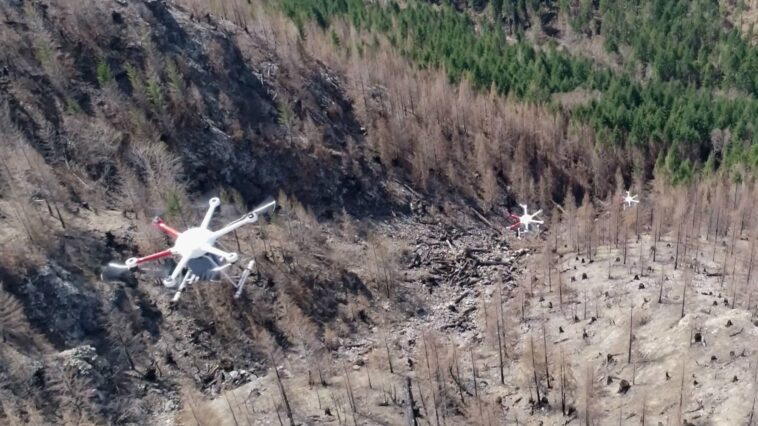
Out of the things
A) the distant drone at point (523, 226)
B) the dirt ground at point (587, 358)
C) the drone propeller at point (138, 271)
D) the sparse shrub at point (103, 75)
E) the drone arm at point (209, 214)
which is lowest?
the dirt ground at point (587, 358)

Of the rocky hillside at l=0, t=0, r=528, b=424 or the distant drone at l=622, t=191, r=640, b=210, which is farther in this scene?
the distant drone at l=622, t=191, r=640, b=210

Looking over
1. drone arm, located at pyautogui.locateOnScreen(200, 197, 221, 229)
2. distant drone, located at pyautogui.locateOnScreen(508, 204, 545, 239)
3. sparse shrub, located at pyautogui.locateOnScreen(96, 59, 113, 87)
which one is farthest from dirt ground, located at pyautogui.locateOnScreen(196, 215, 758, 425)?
sparse shrub, located at pyautogui.locateOnScreen(96, 59, 113, 87)

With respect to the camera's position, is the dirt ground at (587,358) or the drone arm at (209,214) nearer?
the drone arm at (209,214)

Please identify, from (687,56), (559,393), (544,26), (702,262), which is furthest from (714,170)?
(544,26)

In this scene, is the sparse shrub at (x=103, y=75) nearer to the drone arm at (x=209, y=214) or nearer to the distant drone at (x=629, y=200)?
the drone arm at (x=209, y=214)

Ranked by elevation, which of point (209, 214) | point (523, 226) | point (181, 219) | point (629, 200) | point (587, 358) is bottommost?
point (587, 358)

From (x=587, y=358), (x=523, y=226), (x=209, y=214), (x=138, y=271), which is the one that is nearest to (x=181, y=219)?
(x=138, y=271)

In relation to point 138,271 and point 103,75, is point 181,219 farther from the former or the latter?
point 103,75

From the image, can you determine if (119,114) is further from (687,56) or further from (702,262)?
(687,56)

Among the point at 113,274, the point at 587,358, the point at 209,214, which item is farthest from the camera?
the point at 587,358

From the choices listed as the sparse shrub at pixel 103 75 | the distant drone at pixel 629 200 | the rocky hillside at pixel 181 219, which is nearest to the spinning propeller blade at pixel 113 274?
the rocky hillside at pixel 181 219

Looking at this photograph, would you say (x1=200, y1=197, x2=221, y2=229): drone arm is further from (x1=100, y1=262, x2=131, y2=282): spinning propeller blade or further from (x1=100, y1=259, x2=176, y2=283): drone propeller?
(x1=100, y1=259, x2=176, y2=283): drone propeller
